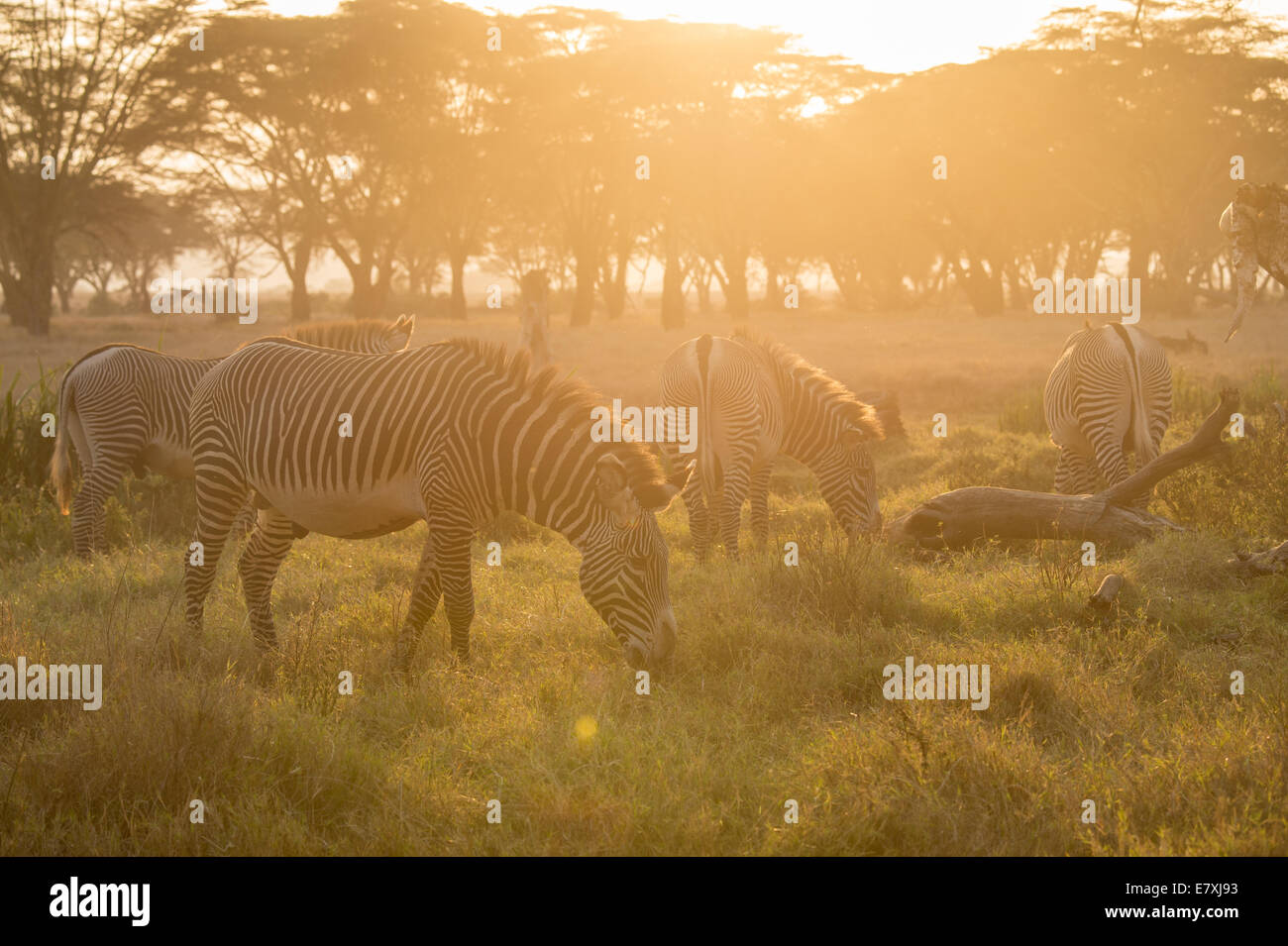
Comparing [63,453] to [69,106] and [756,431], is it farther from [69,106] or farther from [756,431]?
[69,106]

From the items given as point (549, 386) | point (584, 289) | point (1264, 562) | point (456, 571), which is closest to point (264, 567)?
point (456, 571)

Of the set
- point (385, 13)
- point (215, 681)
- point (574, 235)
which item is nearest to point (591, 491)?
point (215, 681)

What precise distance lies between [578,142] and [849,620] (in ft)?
101

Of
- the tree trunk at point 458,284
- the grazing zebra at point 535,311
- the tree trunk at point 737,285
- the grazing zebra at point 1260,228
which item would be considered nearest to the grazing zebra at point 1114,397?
the grazing zebra at point 1260,228

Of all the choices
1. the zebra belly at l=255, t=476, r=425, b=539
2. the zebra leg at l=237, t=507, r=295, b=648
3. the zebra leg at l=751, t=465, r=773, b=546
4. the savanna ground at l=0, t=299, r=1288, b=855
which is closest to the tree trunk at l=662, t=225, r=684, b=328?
the zebra leg at l=751, t=465, r=773, b=546

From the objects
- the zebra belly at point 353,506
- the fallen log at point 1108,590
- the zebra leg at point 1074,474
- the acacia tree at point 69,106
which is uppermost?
the acacia tree at point 69,106

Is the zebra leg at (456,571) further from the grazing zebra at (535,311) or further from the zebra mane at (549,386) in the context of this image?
the grazing zebra at (535,311)

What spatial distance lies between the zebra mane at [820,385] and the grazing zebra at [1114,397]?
210 centimetres

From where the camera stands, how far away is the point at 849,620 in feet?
21.5

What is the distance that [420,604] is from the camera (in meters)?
5.95

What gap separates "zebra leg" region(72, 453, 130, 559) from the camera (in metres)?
9.48

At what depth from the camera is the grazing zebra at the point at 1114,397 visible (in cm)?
972
